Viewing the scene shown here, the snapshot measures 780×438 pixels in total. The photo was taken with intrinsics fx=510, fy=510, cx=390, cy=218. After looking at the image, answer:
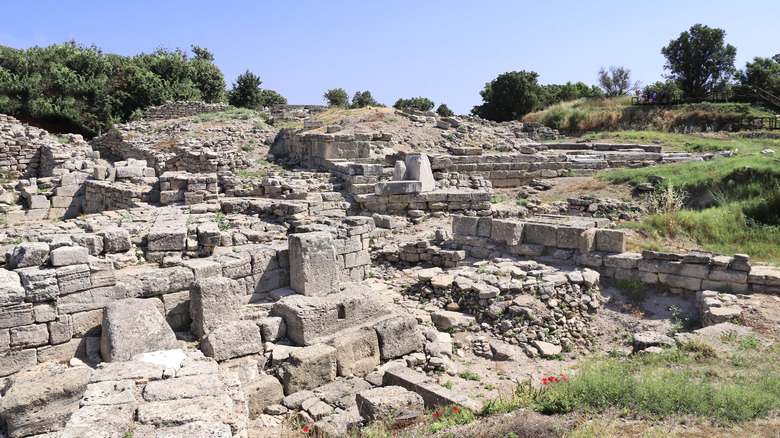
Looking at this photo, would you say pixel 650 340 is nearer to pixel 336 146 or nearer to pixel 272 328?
pixel 272 328

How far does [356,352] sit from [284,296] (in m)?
1.51

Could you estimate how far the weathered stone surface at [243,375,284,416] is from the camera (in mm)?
5938

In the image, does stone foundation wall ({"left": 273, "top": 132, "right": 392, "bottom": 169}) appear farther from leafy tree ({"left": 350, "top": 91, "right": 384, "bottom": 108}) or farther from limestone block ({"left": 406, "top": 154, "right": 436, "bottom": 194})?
leafy tree ({"left": 350, "top": 91, "right": 384, "bottom": 108})

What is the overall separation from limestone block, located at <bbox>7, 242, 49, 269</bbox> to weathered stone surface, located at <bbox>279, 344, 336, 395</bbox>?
3.22 meters

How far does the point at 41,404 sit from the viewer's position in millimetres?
4594

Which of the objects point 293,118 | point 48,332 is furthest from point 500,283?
point 293,118

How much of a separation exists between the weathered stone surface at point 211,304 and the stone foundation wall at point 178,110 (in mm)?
24950

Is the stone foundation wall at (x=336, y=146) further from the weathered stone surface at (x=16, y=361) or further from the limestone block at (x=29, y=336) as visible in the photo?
the weathered stone surface at (x=16, y=361)

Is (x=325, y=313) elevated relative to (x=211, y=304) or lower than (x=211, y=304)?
lower

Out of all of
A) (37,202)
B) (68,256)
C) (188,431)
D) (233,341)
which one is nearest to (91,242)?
(68,256)

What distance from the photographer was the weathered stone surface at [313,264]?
25.6 ft

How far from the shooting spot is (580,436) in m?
4.31

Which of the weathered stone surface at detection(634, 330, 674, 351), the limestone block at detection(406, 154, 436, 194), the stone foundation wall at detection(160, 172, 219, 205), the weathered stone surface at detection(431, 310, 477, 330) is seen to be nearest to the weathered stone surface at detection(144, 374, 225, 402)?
the weathered stone surface at detection(431, 310, 477, 330)

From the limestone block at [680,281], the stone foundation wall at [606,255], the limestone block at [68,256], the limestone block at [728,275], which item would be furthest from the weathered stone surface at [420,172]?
the limestone block at [68,256]
